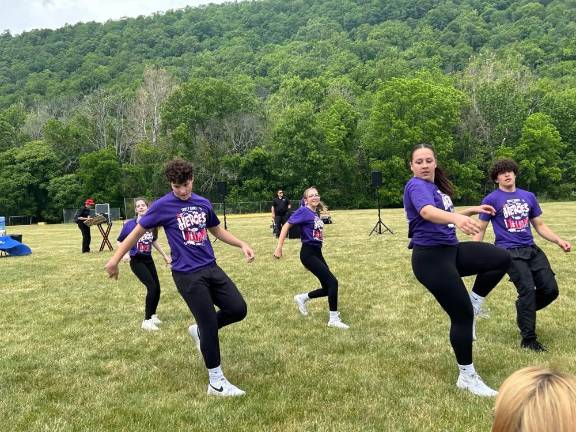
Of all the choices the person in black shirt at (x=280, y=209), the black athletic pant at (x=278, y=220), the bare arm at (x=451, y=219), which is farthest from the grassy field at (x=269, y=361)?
the black athletic pant at (x=278, y=220)

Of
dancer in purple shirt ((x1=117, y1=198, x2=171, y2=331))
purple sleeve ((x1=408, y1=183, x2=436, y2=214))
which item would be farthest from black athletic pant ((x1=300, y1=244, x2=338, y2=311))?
purple sleeve ((x1=408, y1=183, x2=436, y2=214))

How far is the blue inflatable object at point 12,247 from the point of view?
1842 centimetres

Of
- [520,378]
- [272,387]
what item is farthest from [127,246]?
[520,378]

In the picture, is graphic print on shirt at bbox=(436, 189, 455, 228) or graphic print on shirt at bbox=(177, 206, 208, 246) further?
graphic print on shirt at bbox=(177, 206, 208, 246)

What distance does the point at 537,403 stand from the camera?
1374mm

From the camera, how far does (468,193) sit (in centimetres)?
5559

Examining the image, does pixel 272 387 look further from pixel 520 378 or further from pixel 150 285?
pixel 520 378

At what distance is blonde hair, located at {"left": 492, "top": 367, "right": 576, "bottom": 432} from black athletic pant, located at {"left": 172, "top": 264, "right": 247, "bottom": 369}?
3.60 meters

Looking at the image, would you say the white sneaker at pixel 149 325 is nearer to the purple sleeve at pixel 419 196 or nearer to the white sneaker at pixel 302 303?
the white sneaker at pixel 302 303

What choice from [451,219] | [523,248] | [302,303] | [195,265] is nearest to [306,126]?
[302,303]

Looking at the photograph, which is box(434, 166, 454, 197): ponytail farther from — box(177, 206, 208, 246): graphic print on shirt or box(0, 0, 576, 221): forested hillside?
box(0, 0, 576, 221): forested hillside

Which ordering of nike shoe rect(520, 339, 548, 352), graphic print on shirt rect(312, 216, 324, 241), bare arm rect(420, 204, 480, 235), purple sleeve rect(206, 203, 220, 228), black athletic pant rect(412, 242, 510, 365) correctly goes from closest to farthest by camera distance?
1. bare arm rect(420, 204, 480, 235)
2. black athletic pant rect(412, 242, 510, 365)
3. purple sleeve rect(206, 203, 220, 228)
4. nike shoe rect(520, 339, 548, 352)
5. graphic print on shirt rect(312, 216, 324, 241)

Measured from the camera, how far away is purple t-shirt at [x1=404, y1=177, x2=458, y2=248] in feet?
14.4

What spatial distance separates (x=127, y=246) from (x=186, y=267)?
0.62 meters
